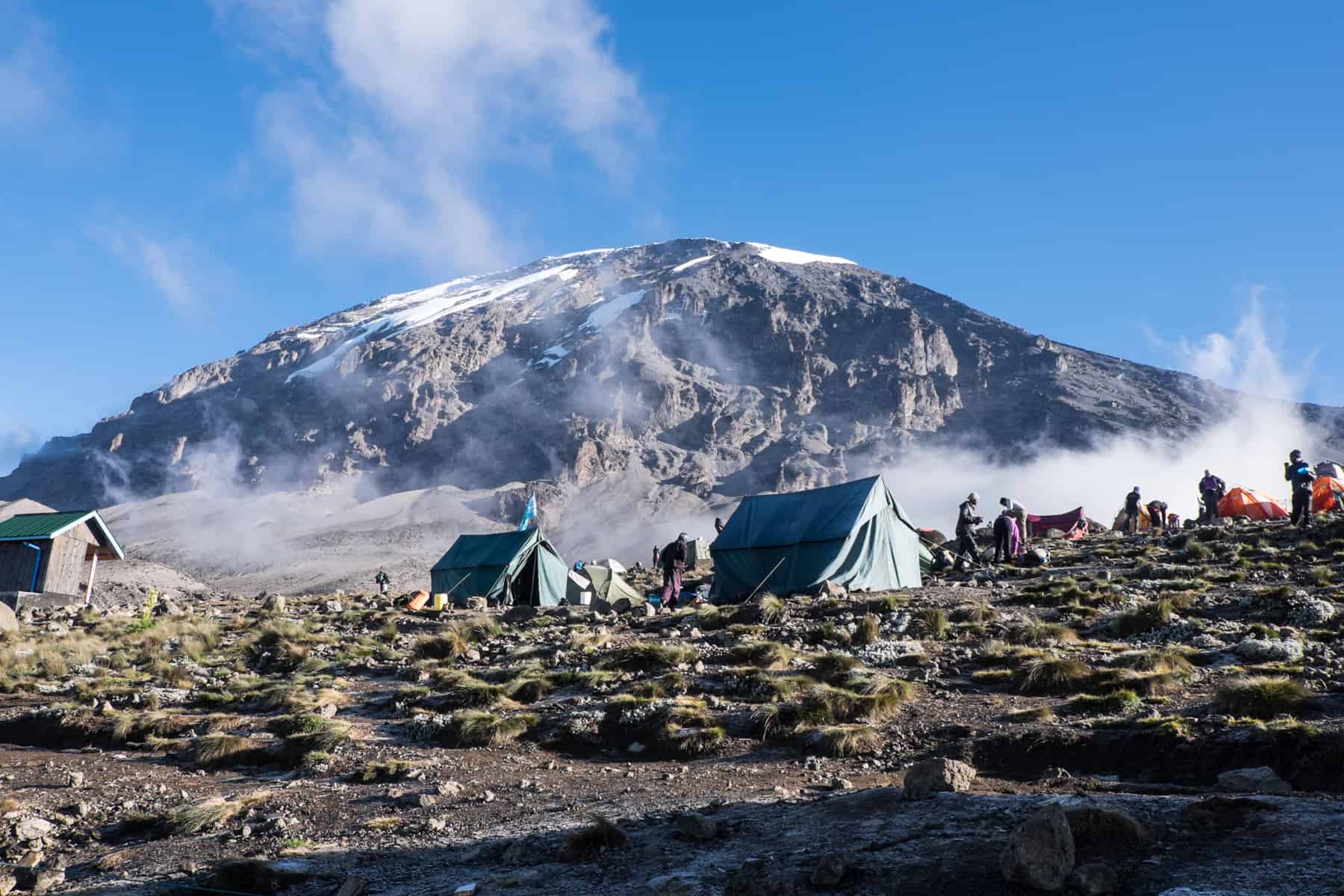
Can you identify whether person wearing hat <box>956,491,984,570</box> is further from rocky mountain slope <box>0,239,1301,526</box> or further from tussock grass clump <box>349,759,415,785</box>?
rocky mountain slope <box>0,239,1301,526</box>

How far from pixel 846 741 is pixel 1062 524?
110 ft

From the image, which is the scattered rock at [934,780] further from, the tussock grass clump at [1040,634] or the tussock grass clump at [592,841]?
the tussock grass clump at [1040,634]

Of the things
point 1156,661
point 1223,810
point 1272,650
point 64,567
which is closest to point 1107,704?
point 1156,661

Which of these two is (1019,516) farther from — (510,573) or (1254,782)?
(1254,782)

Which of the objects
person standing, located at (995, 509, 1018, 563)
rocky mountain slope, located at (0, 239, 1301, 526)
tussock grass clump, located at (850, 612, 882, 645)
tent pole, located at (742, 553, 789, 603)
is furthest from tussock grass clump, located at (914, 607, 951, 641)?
rocky mountain slope, located at (0, 239, 1301, 526)

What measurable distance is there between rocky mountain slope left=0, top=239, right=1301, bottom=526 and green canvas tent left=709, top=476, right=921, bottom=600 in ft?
303

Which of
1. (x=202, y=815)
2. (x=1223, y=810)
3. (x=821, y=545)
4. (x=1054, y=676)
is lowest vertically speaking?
(x=202, y=815)

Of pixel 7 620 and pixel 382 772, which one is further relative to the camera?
pixel 7 620

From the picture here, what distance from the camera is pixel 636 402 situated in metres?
143

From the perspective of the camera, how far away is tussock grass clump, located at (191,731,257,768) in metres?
10.7

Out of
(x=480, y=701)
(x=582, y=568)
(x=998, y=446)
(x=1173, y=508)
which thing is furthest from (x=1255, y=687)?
(x=998, y=446)

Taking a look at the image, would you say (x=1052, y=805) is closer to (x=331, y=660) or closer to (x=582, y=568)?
(x=331, y=660)

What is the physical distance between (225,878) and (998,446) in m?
137

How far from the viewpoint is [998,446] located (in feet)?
439
